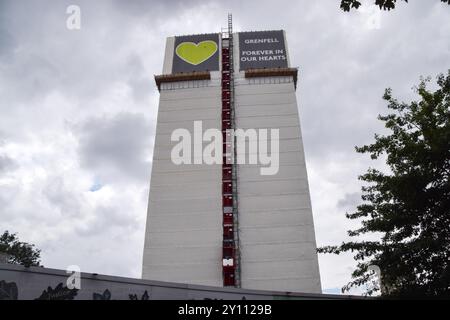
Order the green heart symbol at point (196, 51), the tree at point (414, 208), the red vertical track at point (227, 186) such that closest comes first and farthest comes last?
the tree at point (414, 208) < the red vertical track at point (227, 186) < the green heart symbol at point (196, 51)

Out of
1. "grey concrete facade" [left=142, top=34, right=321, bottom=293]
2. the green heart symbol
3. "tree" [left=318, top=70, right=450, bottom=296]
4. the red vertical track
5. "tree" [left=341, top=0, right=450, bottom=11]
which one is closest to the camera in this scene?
"tree" [left=341, top=0, right=450, bottom=11]

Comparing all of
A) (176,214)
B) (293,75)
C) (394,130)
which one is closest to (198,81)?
(293,75)

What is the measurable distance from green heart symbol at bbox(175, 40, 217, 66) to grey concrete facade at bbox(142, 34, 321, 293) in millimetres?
4215

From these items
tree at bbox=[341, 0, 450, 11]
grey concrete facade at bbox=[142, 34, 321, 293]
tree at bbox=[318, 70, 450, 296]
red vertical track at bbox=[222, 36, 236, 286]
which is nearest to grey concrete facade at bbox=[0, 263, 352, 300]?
tree at bbox=[318, 70, 450, 296]

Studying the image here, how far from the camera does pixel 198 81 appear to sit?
4450 centimetres

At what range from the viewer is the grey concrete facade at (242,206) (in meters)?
34.6

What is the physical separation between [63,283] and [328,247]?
10.4m

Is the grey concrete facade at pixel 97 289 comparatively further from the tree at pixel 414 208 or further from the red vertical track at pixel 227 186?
the red vertical track at pixel 227 186

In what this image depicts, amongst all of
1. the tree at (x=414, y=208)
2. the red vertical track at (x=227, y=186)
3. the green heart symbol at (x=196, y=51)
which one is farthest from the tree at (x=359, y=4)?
the green heart symbol at (x=196, y=51)

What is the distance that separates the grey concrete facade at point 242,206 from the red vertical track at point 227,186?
621mm

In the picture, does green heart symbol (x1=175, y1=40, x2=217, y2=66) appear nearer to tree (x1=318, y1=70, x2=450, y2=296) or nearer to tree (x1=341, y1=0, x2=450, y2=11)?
tree (x1=318, y1=70, x2=450, y2=296)

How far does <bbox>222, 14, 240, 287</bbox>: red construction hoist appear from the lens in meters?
34.4

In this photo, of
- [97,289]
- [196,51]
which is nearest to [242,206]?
[196,51]

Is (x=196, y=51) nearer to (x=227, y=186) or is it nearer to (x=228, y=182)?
(x=228, y=182)
